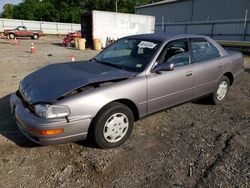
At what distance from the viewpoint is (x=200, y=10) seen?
87.2ft

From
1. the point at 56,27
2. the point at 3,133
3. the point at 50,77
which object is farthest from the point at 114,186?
the point at 56,27

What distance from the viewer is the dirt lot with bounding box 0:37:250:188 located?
2.56 metres

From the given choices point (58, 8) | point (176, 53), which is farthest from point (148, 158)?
point (58, 8)

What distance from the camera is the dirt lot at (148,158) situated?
2.56 meters

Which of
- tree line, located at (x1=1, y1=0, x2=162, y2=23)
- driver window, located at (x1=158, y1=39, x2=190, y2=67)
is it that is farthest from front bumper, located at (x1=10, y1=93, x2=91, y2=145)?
tree line, located at (x1=1, y1=0, x2=162, y2=23)

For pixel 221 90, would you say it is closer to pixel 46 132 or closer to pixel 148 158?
pixel 148 158

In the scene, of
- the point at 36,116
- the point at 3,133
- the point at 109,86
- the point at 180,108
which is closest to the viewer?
the point at 36,116

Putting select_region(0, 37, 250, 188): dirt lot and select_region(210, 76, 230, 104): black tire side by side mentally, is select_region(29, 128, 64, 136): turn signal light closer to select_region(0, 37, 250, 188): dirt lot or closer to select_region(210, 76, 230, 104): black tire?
select_region(0, 37, 250, 188): dirt lot

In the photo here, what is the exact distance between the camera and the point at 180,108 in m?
4.70

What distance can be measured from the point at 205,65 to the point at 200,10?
A: 25.4m

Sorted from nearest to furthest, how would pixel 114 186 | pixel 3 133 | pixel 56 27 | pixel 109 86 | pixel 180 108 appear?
1. pixel 114 186
2. pixel 109 86
3. pixel 3 133
4. pixel 180 108
5. pixel 56 27

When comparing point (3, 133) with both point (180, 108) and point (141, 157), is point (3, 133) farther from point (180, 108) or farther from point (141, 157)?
point (180, 108)

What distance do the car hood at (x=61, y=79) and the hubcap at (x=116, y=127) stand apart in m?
0.55

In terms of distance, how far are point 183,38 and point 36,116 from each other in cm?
283
